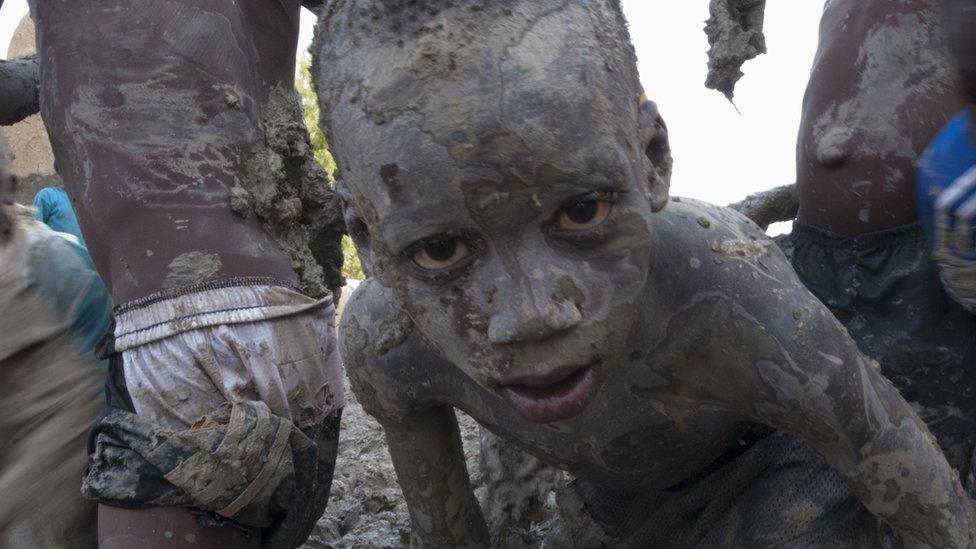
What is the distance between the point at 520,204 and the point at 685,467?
0.91m

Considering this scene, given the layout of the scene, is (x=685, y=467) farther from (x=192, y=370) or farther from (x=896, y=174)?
(x=192, y=370)

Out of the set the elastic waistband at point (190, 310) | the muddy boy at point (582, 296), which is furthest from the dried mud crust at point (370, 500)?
the elastic waistband at point (190, 310)

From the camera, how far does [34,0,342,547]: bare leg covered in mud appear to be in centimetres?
174

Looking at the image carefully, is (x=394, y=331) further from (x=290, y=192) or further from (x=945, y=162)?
(x=945, y=162)

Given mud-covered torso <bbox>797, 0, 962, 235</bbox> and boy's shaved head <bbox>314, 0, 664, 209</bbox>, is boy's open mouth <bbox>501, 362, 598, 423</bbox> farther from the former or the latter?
mud-covered torso <bbox>797, 0, 962, 235</bbox>

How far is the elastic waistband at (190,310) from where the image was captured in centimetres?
179

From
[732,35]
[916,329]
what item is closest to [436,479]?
[916,329]

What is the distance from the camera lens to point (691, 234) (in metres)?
1.70

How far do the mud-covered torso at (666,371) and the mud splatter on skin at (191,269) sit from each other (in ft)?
1.00

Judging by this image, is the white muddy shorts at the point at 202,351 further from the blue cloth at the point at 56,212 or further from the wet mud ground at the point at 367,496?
the blue cloth at the point at 56,212

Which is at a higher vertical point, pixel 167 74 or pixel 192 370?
pixel 167 74

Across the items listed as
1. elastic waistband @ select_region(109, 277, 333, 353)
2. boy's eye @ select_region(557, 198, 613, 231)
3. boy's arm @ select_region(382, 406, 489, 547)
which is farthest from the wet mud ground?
boy's eye @ select_region(557, 198, 613, 231)

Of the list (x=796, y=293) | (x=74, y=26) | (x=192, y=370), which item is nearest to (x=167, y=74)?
(x=74, y=26)

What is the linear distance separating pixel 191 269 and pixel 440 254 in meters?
0.64
